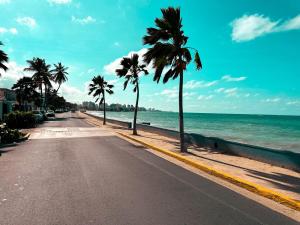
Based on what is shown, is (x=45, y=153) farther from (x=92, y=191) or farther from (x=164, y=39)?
(x=164, y=39)

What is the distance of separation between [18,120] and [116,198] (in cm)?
2638

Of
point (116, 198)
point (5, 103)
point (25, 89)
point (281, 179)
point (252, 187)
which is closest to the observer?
point (116, 198)

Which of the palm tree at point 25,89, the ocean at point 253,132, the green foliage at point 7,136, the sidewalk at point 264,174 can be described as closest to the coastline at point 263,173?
the sidewalk at point 264,174

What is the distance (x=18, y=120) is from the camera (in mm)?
28953

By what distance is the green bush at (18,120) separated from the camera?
92.7 ft

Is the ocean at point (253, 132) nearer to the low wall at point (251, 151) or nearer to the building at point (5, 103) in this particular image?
the low wall at point (251, 151)

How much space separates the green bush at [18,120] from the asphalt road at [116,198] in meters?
20.6

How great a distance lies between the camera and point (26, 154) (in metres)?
12.2

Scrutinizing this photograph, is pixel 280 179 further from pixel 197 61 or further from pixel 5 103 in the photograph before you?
pixel 5 103

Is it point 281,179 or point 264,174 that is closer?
point 281,179

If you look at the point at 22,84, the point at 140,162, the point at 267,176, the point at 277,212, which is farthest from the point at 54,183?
the point at 22,84

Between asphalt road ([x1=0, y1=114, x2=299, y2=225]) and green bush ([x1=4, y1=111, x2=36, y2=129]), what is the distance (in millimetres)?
20600

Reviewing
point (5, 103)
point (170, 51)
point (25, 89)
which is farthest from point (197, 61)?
point (25, 89)

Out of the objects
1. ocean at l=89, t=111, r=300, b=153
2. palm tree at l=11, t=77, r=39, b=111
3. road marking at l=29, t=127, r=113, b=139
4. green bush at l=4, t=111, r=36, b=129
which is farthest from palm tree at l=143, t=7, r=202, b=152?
palm tree at l=11, t=77, r=39, b=111
